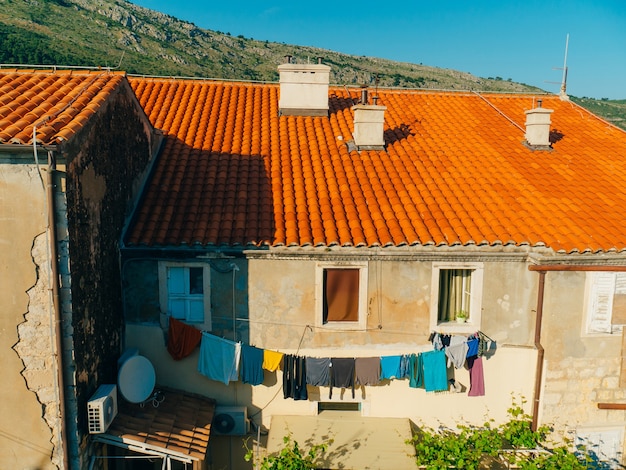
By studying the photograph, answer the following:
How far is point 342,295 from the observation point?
33.1 feet

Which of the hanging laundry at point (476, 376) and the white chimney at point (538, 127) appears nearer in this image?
the hanging laundry at point (476, 376)

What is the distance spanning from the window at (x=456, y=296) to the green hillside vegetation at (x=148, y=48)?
2716 cm

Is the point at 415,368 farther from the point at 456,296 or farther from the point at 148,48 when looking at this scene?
the point at 148,48

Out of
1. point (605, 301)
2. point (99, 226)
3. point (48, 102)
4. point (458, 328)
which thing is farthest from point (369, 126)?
point (48, 102)

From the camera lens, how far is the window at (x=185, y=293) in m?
9.93

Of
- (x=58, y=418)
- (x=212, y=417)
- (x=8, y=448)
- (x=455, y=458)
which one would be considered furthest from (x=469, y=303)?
(x=8, y=448)

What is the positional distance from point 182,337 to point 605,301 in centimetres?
874

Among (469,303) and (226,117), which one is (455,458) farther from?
(226,117)

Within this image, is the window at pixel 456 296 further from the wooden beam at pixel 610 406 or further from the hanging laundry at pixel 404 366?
the wooden beam at pixel 610 406

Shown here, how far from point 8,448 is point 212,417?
352 cm

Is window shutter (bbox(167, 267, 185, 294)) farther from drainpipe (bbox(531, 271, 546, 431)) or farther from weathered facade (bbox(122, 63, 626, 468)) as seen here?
drainpipe (bbox(531, 271, 546, 431))

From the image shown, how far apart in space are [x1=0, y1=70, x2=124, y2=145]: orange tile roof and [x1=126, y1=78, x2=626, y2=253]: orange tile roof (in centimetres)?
262

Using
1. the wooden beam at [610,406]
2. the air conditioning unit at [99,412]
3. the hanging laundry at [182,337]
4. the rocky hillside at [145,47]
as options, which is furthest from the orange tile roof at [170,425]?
the rocky hillside at [145,47]

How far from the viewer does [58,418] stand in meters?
7.62
